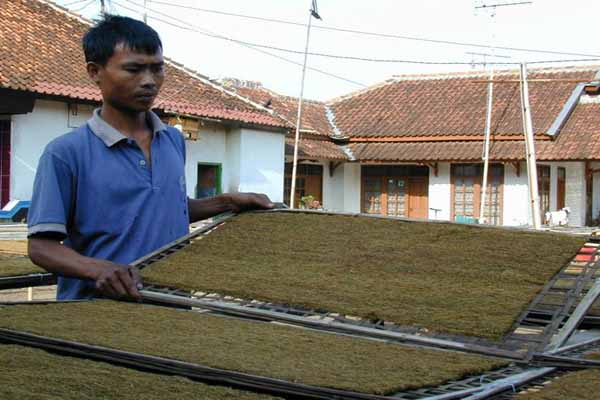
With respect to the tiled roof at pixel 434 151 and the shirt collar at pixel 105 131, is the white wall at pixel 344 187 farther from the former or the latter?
the shirt collar at pixel 105 131

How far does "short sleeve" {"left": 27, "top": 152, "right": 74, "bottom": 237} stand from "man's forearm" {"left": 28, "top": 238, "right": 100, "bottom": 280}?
0.03m

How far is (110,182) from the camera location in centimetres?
206

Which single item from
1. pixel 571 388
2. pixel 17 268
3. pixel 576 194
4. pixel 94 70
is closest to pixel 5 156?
pixel 17 268

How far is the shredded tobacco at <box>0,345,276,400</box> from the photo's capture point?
45.3 inches

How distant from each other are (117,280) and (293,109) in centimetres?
1901

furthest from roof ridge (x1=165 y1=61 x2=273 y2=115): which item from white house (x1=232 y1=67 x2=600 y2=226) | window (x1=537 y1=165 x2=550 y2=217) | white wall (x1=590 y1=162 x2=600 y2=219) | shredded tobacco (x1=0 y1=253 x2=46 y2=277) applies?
shredded tobacco (x1=0 y1=253 x2=46 y2=277)

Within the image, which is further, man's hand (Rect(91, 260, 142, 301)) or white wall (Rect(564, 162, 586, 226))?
white wall (Rect(564, 162, 586, 226))

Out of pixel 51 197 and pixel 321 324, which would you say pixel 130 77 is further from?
pixel 321 324

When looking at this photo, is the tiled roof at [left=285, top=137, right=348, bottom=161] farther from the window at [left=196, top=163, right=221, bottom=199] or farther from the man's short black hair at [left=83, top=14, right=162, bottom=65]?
the man's short black hair at [left=83, top=14, right=162, bottom=65]

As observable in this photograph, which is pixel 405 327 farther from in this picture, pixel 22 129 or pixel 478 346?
pixel 22 129

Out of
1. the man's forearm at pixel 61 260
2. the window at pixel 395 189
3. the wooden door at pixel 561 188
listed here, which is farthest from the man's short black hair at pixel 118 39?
the wooden door at pixel 561 188

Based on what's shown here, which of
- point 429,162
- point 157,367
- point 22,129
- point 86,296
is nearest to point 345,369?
point 157,367

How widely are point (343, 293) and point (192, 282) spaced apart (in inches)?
16.3

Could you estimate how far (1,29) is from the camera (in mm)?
12648
